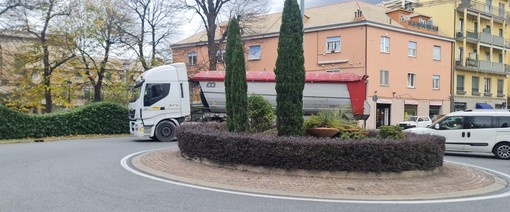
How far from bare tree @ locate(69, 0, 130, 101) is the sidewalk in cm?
2253

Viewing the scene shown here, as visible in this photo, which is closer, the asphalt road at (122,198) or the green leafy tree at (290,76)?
the asphalt road at (122,198)

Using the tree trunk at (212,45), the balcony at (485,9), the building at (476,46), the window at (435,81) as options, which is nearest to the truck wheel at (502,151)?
the tree trunk at (212,45)

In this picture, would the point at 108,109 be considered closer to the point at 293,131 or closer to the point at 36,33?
the point at 36,33

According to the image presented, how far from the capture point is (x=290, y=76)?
36.1ft

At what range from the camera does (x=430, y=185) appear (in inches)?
364

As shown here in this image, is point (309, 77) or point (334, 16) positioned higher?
point (334, 16)

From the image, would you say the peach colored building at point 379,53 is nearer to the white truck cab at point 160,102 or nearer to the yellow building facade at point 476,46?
the yellow building facade at point 476,46

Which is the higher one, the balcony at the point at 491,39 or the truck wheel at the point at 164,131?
the balcony at the point at 491,39

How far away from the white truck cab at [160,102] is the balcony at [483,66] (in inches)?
1358

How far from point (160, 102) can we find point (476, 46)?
40.2 meters

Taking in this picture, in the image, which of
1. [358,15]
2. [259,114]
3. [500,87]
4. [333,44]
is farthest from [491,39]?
[259,114]

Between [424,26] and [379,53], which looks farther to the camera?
[424,26]

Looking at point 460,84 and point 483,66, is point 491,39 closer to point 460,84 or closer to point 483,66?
point 483,66

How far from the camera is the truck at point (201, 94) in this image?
62.6 ft
